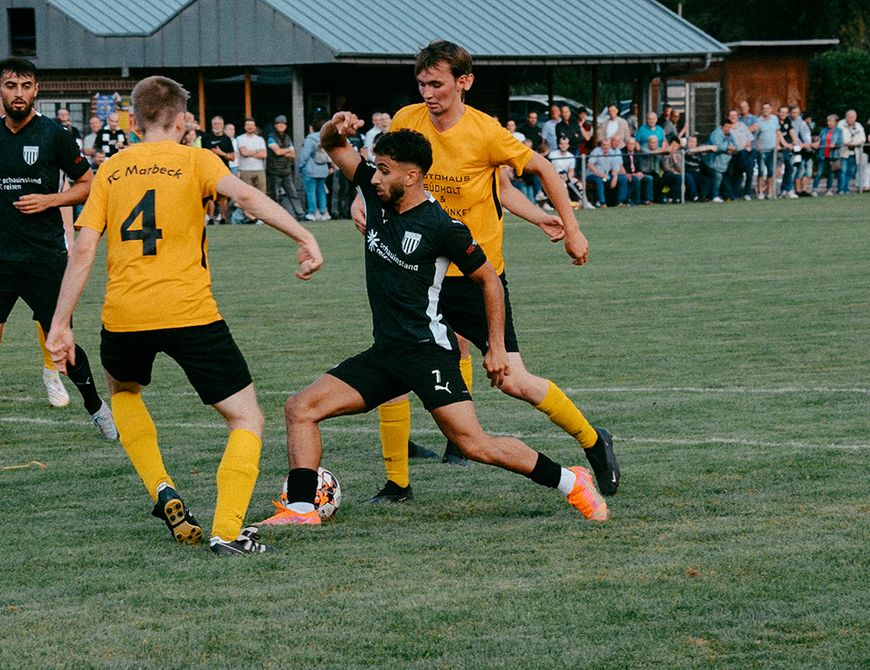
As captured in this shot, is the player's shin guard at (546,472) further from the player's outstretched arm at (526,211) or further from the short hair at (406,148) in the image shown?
the player's outstretched arm at (526,211)

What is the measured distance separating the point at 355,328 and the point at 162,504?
765 cm

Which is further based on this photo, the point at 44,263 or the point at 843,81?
the point at 843,81

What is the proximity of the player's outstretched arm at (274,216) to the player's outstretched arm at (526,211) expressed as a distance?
2118 mm

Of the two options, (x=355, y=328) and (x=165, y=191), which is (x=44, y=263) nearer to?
(x=165, y=191)

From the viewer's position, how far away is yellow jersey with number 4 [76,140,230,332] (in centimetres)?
630

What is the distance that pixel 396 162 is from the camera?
263 inches

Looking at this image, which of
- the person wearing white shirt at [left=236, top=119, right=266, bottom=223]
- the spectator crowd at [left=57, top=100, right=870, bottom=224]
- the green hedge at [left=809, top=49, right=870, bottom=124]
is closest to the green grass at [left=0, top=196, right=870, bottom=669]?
the person wearing white shirt at [left=236, top=119, right=266, bottom=223]

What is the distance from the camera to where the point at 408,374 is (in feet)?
22.5

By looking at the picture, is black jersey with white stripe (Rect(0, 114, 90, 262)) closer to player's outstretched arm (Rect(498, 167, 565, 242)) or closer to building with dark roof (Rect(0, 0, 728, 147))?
player's outstretched arm (Rect(498, 167, 565, 242))

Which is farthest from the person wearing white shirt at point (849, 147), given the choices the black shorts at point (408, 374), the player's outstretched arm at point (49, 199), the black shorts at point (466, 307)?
the black shorts at point (408, 374)

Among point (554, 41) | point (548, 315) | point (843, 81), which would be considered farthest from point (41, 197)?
point (843, 81)

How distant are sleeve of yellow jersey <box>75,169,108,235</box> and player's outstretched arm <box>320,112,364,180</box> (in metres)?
1.01

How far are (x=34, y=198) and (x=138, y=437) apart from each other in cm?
290

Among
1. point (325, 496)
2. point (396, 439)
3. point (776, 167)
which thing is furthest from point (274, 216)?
point (776, 167)
